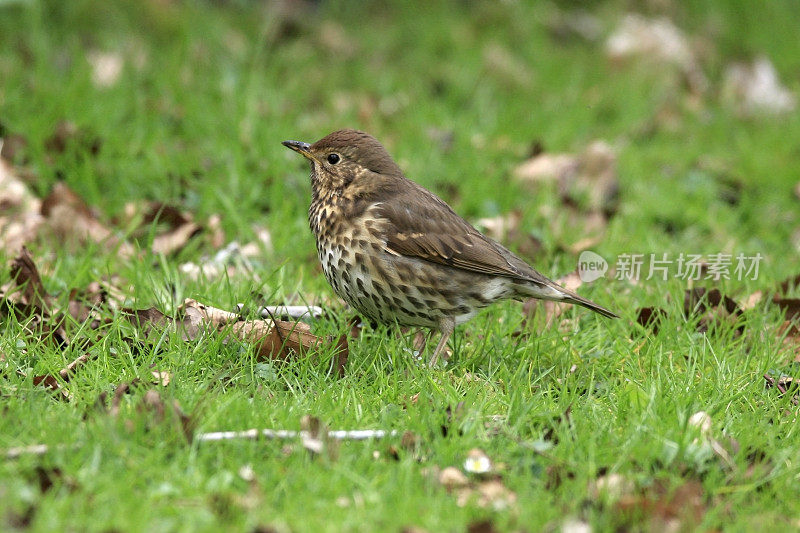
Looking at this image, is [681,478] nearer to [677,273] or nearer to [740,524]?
[740,524]

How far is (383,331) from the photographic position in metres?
4.61

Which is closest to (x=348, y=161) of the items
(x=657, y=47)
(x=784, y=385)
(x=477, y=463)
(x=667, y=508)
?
(x=477, y=463)

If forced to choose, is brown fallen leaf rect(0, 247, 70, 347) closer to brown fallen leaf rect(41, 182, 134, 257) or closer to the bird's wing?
brown fallen leaf rect(41, 182, 134, 257)

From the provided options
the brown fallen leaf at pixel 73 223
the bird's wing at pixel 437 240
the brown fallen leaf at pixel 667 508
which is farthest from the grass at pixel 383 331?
the bird's wing at pixel 437 240

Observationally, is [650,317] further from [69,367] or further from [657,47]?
[657,47]

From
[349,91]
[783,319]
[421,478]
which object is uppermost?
[349,91]

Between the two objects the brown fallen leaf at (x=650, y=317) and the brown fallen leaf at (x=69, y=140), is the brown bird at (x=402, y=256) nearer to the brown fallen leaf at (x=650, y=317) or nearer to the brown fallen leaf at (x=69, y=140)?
the brown fallen leaf at (x=650, y=317)

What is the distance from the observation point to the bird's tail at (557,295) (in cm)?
454

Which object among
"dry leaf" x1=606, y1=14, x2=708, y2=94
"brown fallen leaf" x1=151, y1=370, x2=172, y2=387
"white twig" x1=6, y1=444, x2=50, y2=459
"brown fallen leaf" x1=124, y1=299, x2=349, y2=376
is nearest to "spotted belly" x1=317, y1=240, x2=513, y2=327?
"brown fallen leaf" x1=124, y1=299, x2=349, y2=376

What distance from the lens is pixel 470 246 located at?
4613mm

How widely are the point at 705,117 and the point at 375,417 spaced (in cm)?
567

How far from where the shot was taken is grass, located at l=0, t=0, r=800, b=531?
320cm

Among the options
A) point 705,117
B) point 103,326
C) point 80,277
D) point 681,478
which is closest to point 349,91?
point 705,117

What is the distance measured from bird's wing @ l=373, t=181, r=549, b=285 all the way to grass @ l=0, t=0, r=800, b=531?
0.33 metres
